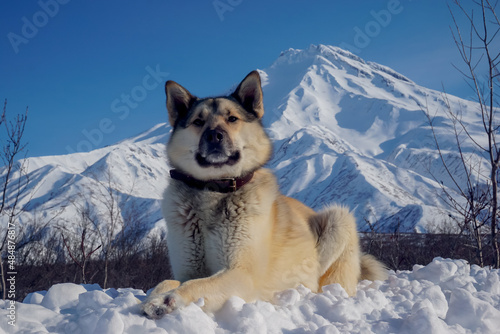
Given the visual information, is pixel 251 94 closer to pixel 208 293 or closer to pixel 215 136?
pixel 215 136

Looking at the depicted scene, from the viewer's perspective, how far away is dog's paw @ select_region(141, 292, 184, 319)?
3070mm

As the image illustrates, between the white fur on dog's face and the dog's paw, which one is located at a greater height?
the white fur on dog's face

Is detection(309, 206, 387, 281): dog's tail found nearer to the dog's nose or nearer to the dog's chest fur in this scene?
the dog's chest fur

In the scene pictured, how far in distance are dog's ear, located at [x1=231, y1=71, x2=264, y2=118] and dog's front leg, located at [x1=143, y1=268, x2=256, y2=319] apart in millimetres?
2159

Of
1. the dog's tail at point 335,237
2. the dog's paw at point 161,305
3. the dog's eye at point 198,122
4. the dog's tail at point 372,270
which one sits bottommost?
the dog's paw at point 161,305

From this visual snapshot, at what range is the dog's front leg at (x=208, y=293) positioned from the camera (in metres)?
3.12

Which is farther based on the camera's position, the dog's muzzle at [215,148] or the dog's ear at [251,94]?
the dog's ear at [251,94]

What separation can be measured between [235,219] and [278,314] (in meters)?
1.05

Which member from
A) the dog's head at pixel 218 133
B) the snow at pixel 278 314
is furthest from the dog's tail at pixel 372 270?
the dog's head at pixel 218 133

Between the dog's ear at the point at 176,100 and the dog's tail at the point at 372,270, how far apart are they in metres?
3.42

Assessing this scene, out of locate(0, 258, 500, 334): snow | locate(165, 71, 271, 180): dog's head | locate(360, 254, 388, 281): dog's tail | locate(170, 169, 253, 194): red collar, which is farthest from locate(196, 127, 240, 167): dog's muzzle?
locate(360, 254, 388, 281): dog's tail

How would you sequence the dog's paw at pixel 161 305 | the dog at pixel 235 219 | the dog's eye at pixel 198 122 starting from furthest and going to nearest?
the dog's eye at pixel 198 122 → the dog at pixel 235 219 → the dog's paw at pixel 161 305

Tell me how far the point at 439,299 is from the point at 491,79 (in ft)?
14.7

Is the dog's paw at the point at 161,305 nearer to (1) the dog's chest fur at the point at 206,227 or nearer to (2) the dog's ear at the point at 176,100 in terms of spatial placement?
(1) the dog's chest fur at the point at 206,227
